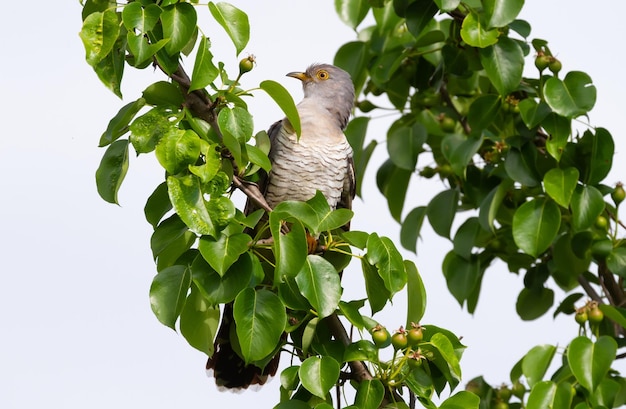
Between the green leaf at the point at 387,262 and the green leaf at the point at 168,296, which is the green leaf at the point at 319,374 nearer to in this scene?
the green leaf at the point at 387,262

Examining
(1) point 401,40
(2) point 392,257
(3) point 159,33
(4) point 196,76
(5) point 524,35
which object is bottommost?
(2) point 392,257

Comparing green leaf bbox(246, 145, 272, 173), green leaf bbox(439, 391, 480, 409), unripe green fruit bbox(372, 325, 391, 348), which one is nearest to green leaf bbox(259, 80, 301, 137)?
green leaf bbox(246, 145, 272, 173)

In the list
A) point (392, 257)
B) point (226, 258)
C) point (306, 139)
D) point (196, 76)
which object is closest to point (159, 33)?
point (196, 76)

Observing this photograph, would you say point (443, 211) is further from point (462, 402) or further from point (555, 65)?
point (462, 402)

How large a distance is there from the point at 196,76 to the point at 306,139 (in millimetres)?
1461

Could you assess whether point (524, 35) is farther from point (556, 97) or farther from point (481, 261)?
point (481, 261)

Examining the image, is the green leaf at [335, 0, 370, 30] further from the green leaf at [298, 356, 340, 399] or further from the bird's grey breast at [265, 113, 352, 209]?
the green leaf at [298, 356, 340, 399]

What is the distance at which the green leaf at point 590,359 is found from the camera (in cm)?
294

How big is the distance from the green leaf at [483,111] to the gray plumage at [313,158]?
1.88ft

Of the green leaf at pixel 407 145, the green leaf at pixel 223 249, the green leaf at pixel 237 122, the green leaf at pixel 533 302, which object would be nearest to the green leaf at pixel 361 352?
the green leaf at pixel 223 249

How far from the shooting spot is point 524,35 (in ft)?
11.9

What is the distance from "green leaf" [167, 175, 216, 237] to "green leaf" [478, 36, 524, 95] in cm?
143

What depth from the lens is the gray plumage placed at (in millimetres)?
3875

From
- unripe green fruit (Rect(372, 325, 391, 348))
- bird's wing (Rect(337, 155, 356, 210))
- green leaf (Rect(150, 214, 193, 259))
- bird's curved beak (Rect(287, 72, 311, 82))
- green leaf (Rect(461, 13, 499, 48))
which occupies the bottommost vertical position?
unripe green fruit (Rect(372, 325, 391, 348))
